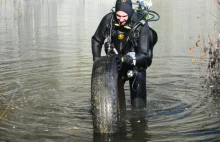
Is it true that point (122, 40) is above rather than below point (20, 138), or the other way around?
above

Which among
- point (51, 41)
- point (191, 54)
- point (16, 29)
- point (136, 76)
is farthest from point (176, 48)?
point (16, 29)

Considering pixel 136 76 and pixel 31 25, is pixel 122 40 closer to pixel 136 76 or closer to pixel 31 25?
pixel 136 76

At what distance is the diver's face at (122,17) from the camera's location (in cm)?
706

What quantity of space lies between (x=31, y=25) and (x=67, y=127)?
61.3ft

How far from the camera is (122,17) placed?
279 inches

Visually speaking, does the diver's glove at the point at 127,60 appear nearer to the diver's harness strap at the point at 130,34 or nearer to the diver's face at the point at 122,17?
the diver's harness strap at the point at 130,34

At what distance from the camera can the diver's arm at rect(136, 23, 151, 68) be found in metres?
6.90

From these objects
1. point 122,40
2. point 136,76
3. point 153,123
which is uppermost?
point 122,40

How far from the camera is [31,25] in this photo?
2533cm

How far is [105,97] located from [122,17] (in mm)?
1443

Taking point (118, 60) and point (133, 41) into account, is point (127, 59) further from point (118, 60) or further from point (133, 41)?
point (133, 41)

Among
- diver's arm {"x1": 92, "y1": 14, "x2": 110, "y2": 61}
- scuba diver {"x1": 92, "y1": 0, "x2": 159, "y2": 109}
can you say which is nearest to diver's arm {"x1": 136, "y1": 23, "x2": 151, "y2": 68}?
scuba diver {"x1": 92, "y1": 0, "x2": 159, "y2": 109}

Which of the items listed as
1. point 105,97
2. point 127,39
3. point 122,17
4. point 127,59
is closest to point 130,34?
point 127,39

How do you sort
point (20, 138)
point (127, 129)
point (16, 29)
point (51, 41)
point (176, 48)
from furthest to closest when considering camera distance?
point (16, 29) < point (51, 41) < point (176, 48) < point (127, 129) < point (20, 138)
